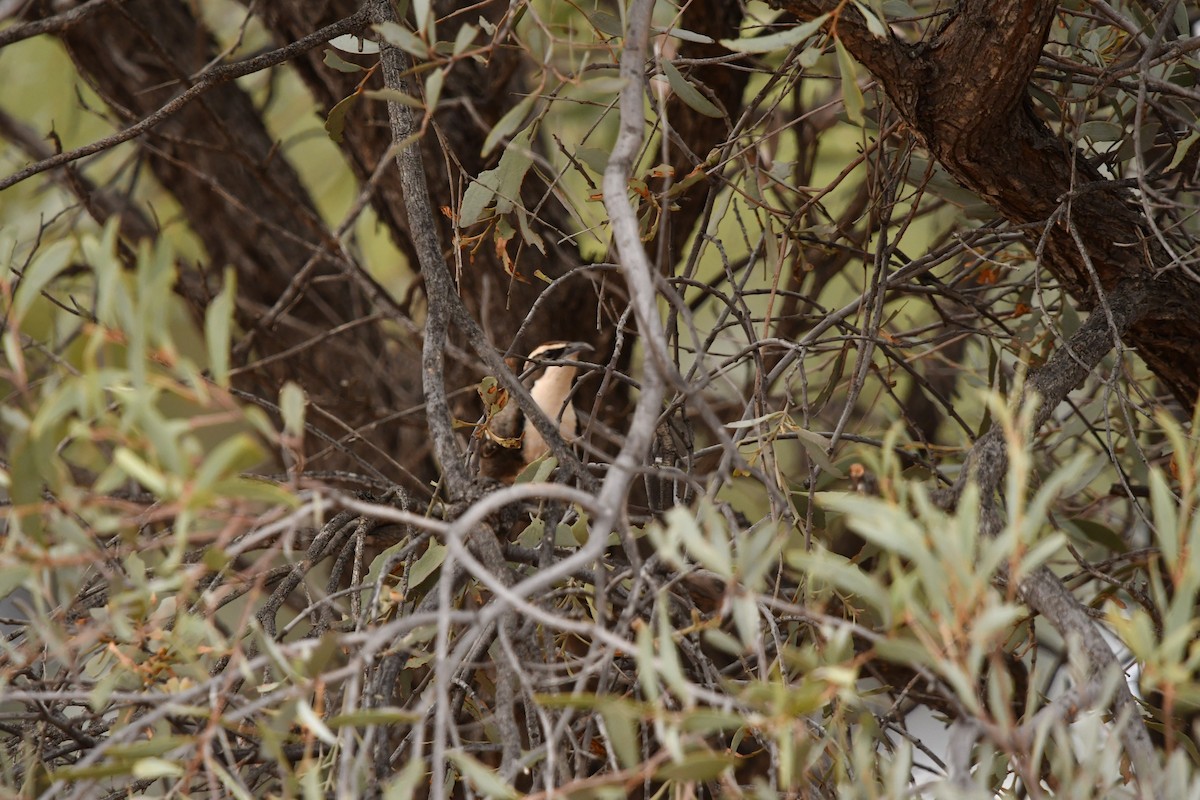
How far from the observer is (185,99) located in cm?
180

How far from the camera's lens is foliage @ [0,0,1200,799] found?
35.9 inches

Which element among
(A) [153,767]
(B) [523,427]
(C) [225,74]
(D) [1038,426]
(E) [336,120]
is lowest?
(B) [523,427]

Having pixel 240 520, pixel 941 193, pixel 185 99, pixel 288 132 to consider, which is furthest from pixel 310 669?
pixel 288 132

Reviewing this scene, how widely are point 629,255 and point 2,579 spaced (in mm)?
695

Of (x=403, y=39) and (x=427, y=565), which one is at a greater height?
(x=403, y=39)

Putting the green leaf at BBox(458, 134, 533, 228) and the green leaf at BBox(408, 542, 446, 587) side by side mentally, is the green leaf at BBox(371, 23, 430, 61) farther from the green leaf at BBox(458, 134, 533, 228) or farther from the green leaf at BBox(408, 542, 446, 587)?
the green leaf at BBox(408, 542, 446, 587)

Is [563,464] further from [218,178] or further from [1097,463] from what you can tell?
[218,178]

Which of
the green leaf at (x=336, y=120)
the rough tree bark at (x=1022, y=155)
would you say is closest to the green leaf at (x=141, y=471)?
the green leaf at (x=336, y=120)

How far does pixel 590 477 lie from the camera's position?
1.31 meters

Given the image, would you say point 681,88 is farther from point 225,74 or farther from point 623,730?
point 623,730

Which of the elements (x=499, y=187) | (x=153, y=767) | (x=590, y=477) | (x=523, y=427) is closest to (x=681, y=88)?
(x=499, y=187)

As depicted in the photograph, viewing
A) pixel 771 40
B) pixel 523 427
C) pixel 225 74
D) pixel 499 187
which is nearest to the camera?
pixel 771 40

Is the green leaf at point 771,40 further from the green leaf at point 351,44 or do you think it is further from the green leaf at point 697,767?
the green leaf at point 351,44

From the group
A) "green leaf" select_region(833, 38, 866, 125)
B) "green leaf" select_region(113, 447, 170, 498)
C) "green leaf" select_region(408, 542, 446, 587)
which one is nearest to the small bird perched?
"green leaf" select_region(408, 542, 446, 587)
